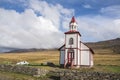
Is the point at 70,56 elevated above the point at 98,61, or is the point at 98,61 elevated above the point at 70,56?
the point at 98,61

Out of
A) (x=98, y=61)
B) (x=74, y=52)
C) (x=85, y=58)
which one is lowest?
(x=85, y=58)

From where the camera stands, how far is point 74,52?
6125cm

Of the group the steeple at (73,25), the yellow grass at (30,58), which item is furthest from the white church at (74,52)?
the yellow grass at (30,58)

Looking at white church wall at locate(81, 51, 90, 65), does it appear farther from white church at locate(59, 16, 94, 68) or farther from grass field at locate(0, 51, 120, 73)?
grass field at locate(0, 51, 120, 73)

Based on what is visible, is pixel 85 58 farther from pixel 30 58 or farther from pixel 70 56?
pixel 30 58

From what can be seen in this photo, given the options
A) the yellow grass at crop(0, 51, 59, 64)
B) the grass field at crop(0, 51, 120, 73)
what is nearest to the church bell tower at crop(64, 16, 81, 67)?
the grass field at crop(0, 51, 120, 73)

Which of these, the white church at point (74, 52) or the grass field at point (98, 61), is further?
the white church at point (74, 52)

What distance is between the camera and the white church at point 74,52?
6103 centimetres

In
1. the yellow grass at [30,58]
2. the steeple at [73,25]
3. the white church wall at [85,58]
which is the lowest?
the white church wall at [85,58]

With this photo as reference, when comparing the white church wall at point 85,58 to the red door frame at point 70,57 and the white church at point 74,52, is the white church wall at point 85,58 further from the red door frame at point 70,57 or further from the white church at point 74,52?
the red door frame at point 70,57

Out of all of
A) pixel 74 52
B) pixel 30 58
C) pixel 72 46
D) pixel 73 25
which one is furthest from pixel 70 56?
pixel 30 58

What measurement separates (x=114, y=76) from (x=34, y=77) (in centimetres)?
1357

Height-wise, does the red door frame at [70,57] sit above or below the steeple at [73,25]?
below

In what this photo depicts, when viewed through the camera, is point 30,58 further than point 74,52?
Yes
